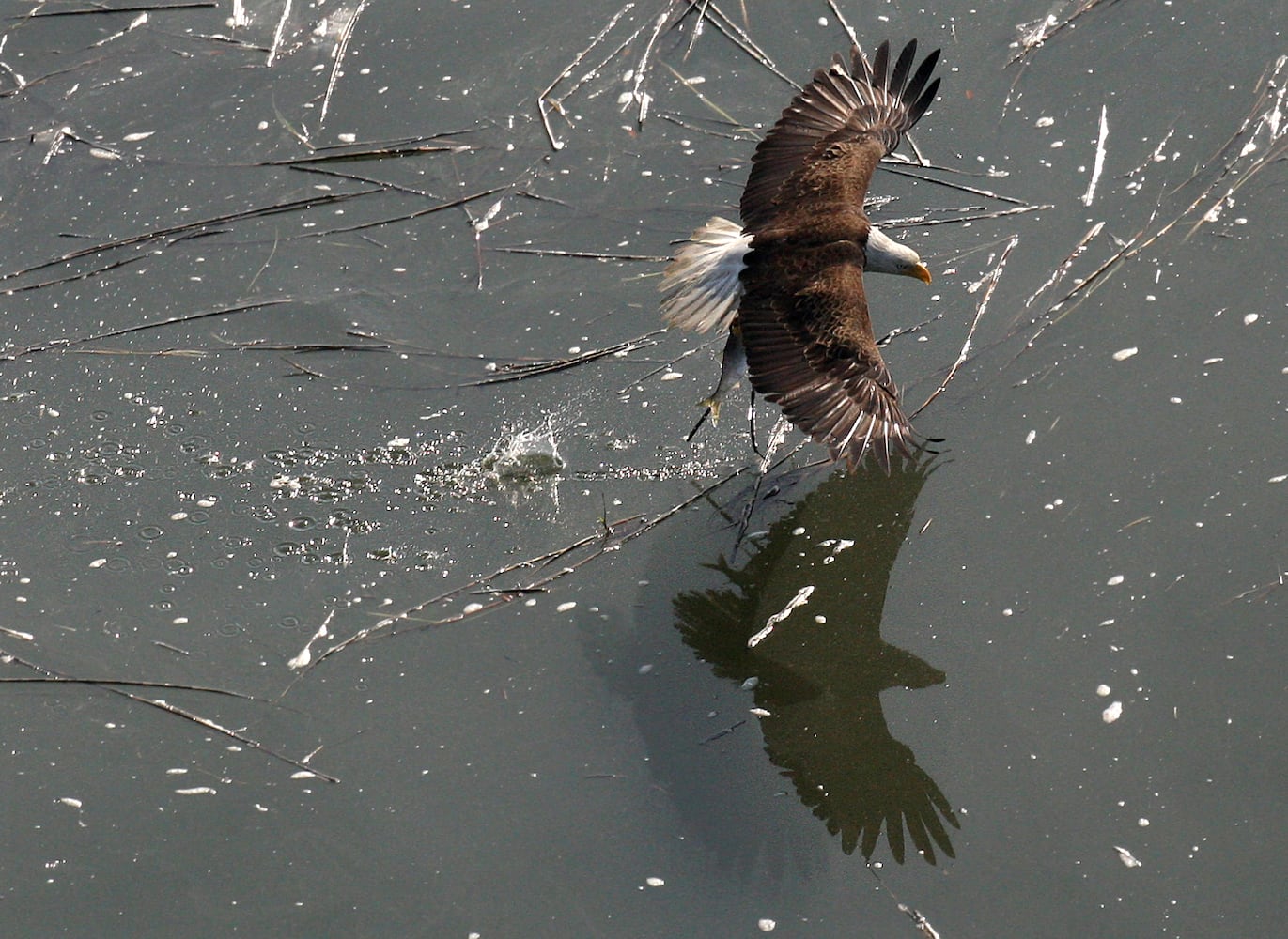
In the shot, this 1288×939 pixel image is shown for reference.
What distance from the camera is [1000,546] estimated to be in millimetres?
3811

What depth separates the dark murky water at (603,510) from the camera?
10.8 ft

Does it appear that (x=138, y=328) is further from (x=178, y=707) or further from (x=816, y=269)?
(x=816, y=269)

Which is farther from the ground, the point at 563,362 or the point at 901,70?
the point at 901,70

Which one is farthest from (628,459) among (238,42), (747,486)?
(238,42)

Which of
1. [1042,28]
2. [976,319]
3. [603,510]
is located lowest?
[603,510]

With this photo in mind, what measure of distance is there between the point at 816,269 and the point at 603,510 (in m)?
0.93

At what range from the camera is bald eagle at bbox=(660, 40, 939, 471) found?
3568mm

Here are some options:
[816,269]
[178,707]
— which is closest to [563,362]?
[816,269]

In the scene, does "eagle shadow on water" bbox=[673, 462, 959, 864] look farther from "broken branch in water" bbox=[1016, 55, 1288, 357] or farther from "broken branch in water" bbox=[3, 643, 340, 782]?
"broken branch in water" bbox=[3, 643, 340, 782]

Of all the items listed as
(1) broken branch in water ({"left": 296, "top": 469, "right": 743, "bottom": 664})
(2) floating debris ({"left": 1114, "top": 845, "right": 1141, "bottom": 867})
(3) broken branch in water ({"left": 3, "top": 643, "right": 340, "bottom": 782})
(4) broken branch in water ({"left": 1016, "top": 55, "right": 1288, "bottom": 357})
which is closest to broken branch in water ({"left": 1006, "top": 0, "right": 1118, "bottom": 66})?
(4) broken branch in water ({"left": 1016, "top": 55, "right": 1288, "bottom": 357})

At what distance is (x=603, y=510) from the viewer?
4.02 meters

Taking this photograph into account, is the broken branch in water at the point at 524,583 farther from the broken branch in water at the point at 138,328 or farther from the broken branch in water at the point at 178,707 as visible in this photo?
the broken branch in water at the point at 138,328

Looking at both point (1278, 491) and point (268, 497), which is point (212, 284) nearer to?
point (268, 497)

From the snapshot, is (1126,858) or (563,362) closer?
(1126,858)
